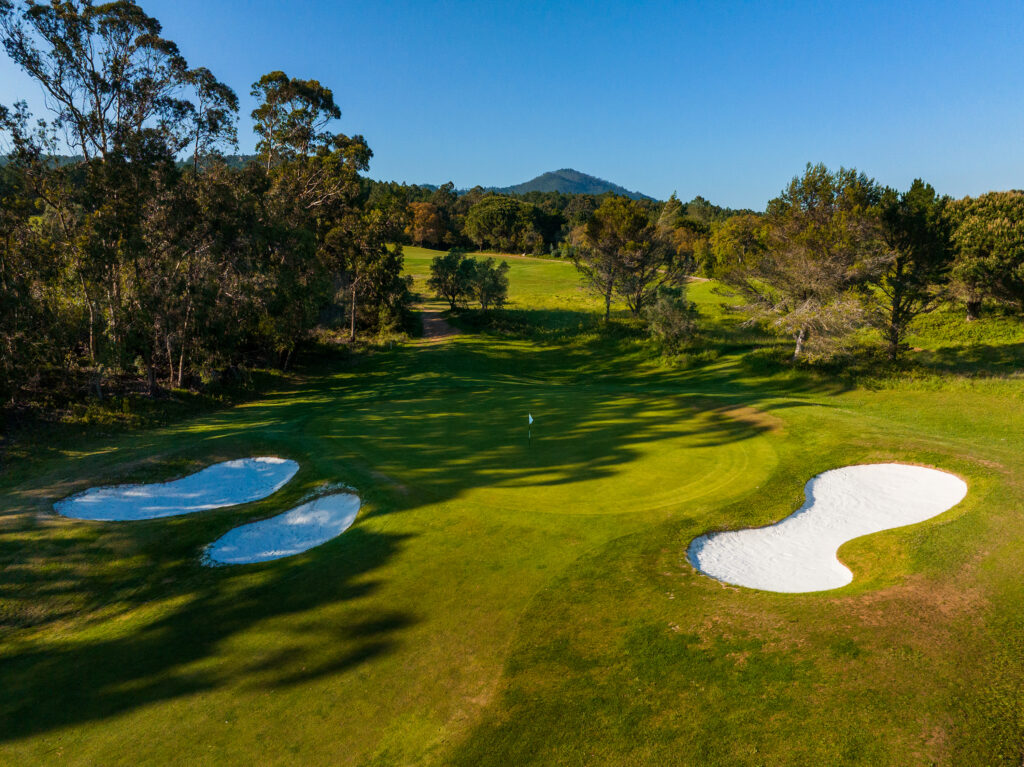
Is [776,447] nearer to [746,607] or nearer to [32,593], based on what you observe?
[746,607]

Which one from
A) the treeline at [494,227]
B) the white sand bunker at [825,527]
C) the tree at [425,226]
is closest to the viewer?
the white sand bunker at [825,527]

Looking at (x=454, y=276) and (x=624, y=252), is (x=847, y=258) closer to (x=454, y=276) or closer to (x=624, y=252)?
(x=624, y=252)

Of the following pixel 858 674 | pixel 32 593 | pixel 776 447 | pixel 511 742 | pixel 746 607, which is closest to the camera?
pixel 511 742

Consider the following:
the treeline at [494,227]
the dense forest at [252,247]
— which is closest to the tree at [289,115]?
the dense forest at [252,247]

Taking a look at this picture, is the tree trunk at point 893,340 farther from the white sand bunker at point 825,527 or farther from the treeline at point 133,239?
the treeline at point 133,239

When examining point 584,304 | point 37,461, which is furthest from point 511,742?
point 584,304

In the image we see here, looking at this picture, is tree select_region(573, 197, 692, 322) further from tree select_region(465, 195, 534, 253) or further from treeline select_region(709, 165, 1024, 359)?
tree select_region(465, 195, 534, 253)
